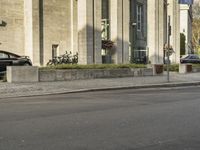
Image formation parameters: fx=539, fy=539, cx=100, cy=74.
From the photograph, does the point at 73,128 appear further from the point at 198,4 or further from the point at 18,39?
the point at 198,4

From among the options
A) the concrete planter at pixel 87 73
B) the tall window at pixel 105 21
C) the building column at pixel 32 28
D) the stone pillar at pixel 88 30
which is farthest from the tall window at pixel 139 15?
the concrete planter at pixel 87 73

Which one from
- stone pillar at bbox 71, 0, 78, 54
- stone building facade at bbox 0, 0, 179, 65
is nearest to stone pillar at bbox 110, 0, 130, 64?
stone building facade at bbox 0, 0, 179, 65

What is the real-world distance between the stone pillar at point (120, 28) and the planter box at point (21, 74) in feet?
54.8

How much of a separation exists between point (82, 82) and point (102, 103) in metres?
9.14

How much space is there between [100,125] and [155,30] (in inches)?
1375

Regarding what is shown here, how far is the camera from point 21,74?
25047 millimetres

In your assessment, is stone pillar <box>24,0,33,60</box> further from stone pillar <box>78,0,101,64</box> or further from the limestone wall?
stone pillar <box>78,0,101,64</box>

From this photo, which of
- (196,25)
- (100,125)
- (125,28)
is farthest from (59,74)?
(196,25)

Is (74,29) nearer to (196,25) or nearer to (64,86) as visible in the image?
(64,86)

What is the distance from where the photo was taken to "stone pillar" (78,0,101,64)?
36156 millimetres

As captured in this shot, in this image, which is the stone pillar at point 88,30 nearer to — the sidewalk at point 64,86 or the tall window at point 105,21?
the tall window at point 105,21

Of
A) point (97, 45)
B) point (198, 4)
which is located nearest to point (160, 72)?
point (97, 45)

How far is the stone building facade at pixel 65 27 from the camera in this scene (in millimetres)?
35219

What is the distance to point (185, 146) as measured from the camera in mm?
9453
